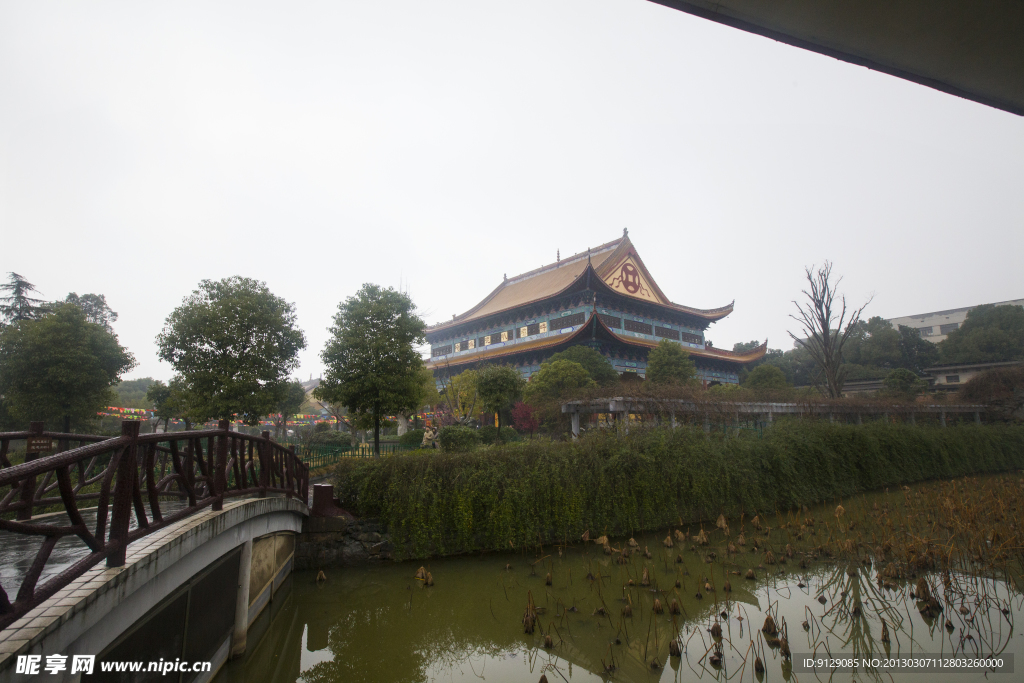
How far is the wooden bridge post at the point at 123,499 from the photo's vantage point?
284 centimetres

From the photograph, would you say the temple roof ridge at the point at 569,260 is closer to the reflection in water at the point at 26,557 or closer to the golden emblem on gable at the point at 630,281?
the golden emblem on gable at the point at 630,281

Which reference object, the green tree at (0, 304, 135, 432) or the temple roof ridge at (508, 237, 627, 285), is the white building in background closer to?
the temple roof ridge at (508, 237, 627, 285)

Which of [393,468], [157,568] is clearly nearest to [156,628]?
[157,568]

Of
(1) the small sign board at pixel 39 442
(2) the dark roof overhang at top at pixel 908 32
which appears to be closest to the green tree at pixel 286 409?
(1) the small sign board at pixel 39 442

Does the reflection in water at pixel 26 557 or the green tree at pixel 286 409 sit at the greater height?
the green tree at pixel 286 409

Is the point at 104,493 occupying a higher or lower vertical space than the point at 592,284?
lower

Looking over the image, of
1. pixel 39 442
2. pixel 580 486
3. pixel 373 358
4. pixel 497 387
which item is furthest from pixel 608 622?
pixel 373 358

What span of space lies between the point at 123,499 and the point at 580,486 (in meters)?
7.18

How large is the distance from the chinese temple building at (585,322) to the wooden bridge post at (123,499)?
19.6 metres

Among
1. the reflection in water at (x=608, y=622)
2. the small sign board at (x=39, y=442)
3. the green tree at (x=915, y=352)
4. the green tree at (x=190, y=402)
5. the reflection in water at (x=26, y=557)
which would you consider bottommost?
the reflection in water at (x=608, y=622)

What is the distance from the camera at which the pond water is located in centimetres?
463

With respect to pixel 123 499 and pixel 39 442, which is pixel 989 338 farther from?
pixel 39 442

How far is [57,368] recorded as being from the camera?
51.4 feet

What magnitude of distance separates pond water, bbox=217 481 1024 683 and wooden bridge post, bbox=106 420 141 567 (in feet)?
9.68
